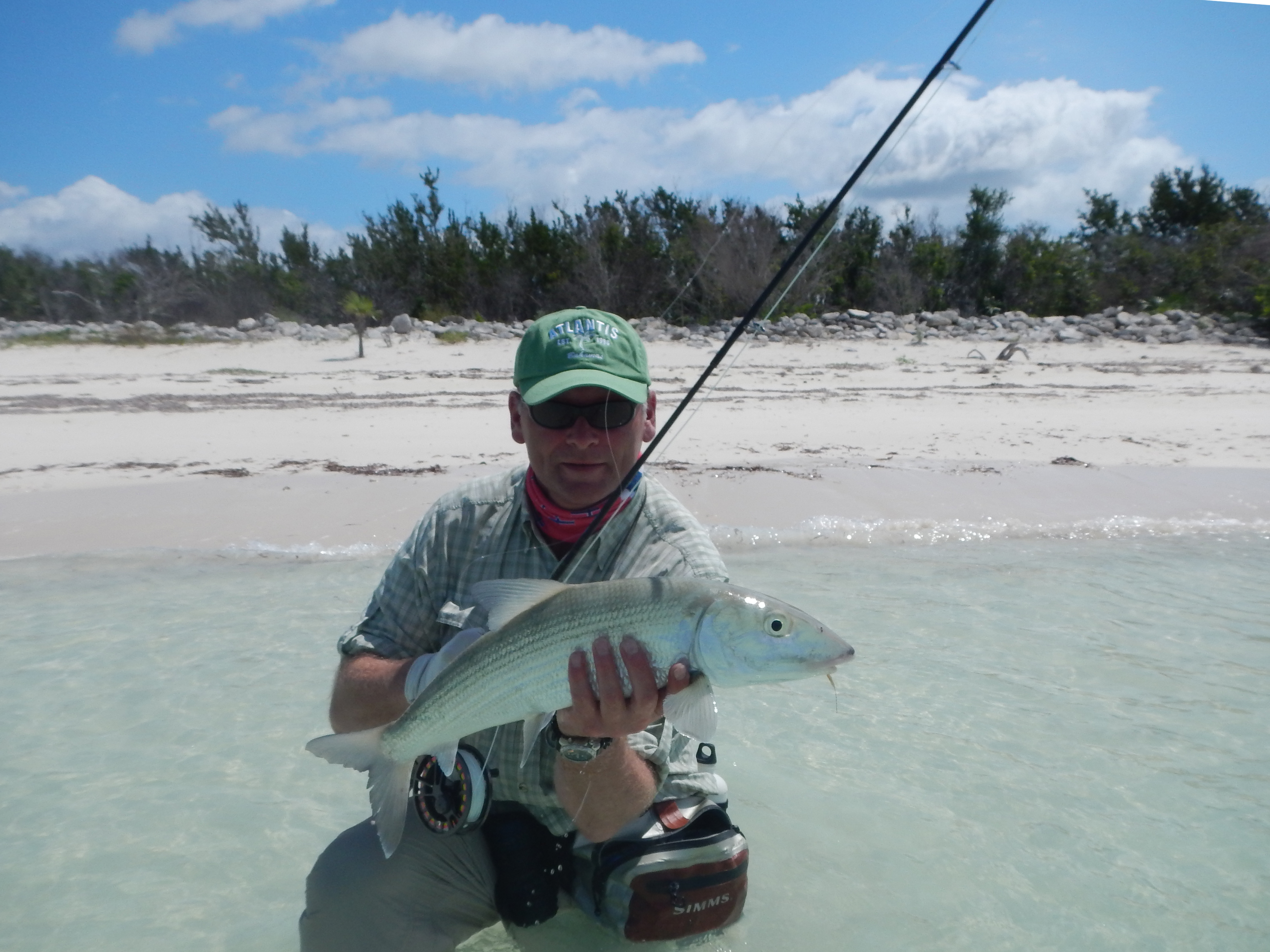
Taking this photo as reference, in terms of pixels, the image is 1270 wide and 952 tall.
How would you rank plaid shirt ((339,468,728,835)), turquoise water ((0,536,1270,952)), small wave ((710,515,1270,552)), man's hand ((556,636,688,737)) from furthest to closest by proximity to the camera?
small wave ((710,515,1270,552)) < turquoise water ((0,536,1270,952)) < plaid shirt ((339,468,728,835)) < man's hand ((556,636,688,737))

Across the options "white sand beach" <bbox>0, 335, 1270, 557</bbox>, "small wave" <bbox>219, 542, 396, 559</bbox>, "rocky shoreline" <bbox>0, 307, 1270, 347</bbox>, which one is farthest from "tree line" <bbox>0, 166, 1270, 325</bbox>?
"small wave" <bbox>219, 542, 396, 559</bbox>

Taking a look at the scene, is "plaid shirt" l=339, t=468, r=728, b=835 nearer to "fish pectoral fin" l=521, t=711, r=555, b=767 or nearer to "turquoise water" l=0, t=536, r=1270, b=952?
"fish pectoral fin" l=521, t=711, r=555, b=767

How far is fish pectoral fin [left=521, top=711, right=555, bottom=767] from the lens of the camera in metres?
1.94

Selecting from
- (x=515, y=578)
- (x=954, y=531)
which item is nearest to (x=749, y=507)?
Result: (x=954, y=531)

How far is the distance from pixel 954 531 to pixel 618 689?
5.61 metres

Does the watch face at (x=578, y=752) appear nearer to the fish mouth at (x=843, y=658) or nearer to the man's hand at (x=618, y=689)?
→ the man's hand at (x=618, y=689)

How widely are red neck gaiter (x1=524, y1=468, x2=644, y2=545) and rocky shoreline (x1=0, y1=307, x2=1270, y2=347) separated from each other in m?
14.8

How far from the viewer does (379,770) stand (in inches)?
83.8

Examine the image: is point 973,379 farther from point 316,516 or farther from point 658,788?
point 658,788

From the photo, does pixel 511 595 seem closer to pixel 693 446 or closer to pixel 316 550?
pixel 316 550

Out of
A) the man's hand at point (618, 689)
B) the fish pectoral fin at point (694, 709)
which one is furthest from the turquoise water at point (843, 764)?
the fish pectoral fin at point (694, 709)

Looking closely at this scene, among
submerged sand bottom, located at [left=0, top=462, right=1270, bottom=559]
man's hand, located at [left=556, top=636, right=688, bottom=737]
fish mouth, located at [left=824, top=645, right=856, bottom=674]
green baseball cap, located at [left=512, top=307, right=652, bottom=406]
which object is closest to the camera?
fish mouth, located at [left=824, top=645, right=856, bottom=674]

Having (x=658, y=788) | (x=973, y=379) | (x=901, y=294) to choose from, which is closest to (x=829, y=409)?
(x=973, y=379)

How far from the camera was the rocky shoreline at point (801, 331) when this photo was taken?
1769 centimetres
